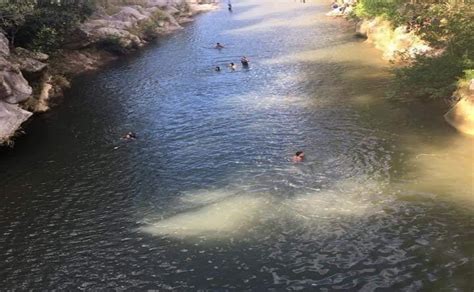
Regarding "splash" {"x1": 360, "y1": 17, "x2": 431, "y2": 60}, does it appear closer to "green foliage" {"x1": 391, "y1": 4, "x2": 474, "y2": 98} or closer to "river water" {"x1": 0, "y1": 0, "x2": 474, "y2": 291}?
"river water" {"x1": 0, "y1": 0, "x2": 474, "y2": 291}

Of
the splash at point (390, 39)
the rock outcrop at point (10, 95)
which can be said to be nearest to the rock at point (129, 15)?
the splash at point (390, 39)

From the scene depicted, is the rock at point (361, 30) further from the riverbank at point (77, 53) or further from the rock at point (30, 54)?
the rock at point (30, 54)

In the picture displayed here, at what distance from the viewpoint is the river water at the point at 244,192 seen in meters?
19.6

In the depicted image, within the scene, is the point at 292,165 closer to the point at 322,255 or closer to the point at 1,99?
the point at 322,255

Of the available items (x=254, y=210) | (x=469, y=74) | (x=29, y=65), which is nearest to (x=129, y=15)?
(x=29, y=65)

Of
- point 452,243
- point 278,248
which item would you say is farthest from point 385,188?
point 278,248

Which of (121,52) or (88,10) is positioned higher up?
(88,10)

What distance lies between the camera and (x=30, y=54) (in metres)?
43.3

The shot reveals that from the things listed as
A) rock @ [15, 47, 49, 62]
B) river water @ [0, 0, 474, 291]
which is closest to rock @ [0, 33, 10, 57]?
rock @ [15, 47, 49, 62]

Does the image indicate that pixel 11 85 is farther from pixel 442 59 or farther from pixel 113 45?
pixel 442 59

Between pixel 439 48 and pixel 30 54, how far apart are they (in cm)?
3459

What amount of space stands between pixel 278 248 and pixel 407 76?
67.1 ft

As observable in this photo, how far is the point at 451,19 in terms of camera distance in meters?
31.5

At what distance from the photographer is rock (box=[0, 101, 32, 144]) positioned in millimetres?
33281
